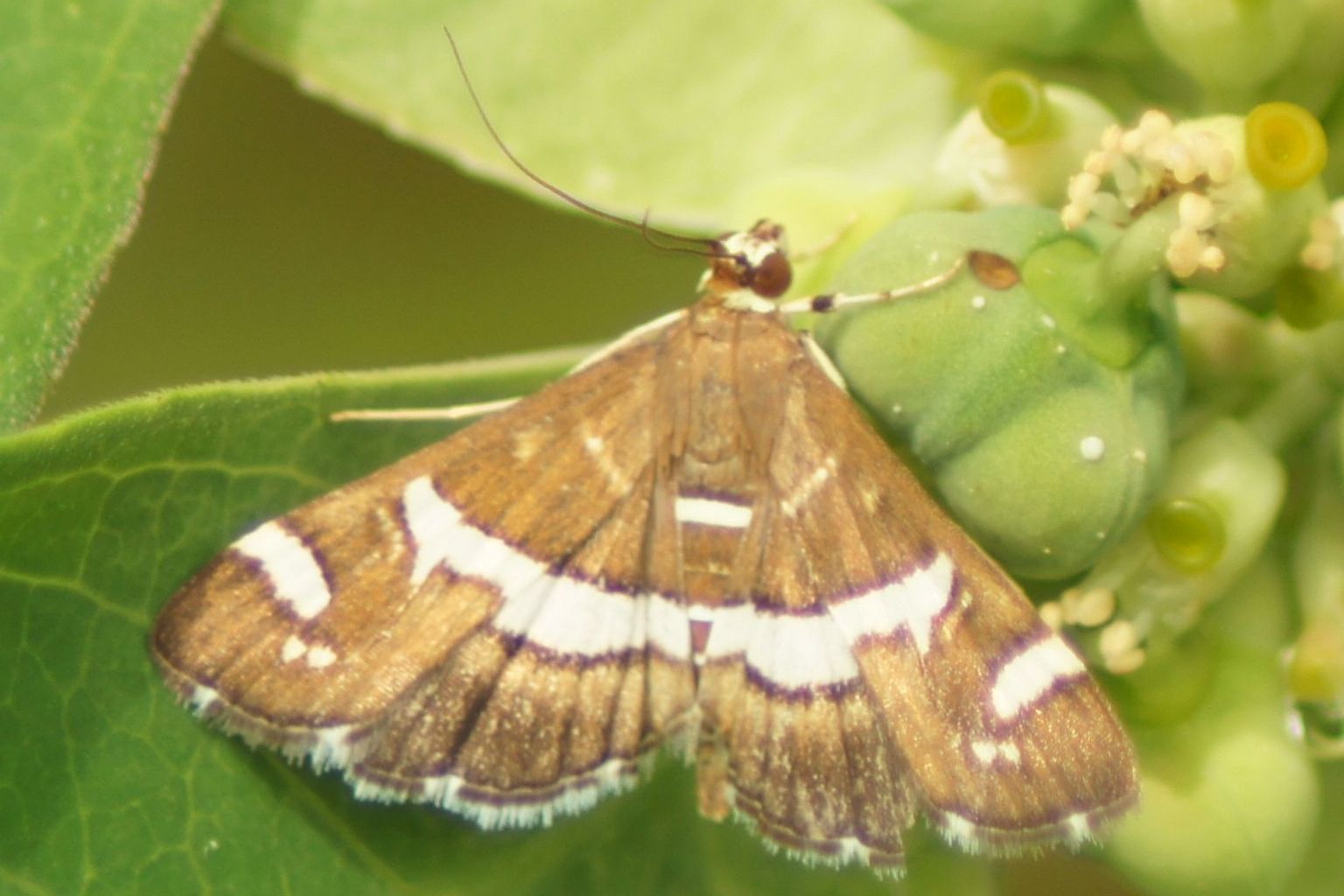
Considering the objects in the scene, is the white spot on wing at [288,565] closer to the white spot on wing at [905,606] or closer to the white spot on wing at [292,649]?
the white spot on wing at [292,649]

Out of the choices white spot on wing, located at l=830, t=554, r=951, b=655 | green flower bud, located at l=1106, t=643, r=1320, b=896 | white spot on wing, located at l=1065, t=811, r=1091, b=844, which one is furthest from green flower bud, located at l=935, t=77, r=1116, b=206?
white spot on wing, located at l=1065, t=811, r=1091, b=844

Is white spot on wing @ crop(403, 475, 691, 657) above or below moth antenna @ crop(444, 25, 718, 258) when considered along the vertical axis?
below

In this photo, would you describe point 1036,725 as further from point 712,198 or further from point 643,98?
point 643,98

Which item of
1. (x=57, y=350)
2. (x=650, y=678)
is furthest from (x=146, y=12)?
(x=650, y=678)

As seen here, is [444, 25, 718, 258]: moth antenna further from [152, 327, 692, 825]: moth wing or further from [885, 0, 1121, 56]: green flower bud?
[885, 0, 1121, 56]: green flower bud

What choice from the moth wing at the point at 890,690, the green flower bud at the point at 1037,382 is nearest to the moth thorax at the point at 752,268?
the moth wing at the point at 890,690

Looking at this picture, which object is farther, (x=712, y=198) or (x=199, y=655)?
(x=712, y=198)
